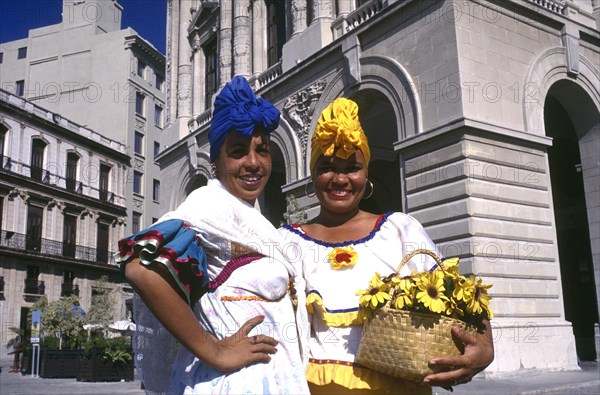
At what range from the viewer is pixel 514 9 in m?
13.0

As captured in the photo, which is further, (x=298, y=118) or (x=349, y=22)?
(x=298, y=118)

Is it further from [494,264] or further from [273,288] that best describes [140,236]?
[494,264]

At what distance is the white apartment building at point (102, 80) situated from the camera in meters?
45.1

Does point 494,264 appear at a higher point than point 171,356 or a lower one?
higher

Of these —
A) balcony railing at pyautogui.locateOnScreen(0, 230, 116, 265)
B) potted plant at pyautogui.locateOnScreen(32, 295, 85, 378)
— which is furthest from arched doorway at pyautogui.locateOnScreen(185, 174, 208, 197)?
balcony railing at pyautogui.locateOnScreen(0, 230, 116, 265)

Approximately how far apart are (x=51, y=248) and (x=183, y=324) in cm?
3702

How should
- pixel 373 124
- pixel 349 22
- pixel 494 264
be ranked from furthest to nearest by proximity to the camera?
pixel 373 124, pixel 349 22, pixel 494 264

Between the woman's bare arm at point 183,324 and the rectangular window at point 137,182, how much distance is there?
4491 centimetres

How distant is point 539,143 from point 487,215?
2.34 metres

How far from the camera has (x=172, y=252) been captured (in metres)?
2.06

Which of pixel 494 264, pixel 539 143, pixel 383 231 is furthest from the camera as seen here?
pixel 539 143

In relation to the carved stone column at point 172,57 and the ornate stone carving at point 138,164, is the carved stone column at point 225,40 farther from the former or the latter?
the ornate stone carving at point 138,164

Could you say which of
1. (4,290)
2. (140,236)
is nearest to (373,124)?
(140,236)

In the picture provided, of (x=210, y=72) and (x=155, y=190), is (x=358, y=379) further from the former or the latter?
(x=155, y=190)
